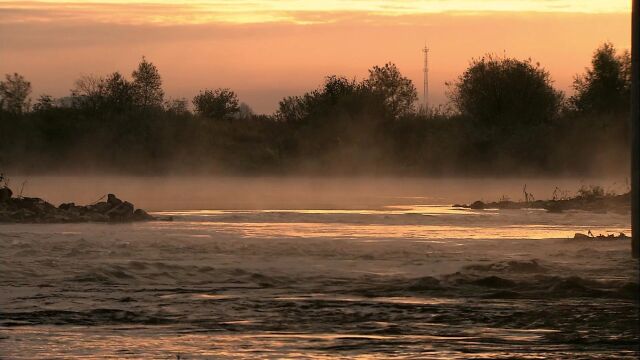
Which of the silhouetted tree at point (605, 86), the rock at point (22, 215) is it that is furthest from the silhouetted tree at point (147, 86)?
the rock at point (22, 215)

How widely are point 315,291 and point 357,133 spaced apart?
54.8 m

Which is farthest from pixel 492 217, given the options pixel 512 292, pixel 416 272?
pixel 512 292

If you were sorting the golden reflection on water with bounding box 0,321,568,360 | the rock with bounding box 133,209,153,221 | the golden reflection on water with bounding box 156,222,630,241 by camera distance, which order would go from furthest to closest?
the rock with bounding box 133,209,153,221 → the golden reflection on water with bounding box 156,222,630,241 → the golden reflection on water with bounding box 0,321,568,360

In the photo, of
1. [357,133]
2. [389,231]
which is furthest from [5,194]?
[357,133]

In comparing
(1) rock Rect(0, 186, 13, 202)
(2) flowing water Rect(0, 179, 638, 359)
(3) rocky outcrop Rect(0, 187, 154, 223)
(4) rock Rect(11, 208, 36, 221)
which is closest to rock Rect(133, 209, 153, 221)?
(3) rocky outcrop Rect(0, 187, 154, 223)

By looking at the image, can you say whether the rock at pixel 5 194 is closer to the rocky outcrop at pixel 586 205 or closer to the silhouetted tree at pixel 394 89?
the rocky outcrop at pixel 586 205

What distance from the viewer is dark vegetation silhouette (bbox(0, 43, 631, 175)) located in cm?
6191

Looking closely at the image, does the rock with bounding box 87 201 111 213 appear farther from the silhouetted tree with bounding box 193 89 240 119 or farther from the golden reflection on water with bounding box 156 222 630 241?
the silhouetted tree with bounding box 193 89 240 119

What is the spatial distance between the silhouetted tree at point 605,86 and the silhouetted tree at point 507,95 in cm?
156

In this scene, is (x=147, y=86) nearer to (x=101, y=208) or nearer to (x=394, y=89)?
(x=394, y=89)

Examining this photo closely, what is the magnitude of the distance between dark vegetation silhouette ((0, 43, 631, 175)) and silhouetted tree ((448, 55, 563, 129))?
0.06 m

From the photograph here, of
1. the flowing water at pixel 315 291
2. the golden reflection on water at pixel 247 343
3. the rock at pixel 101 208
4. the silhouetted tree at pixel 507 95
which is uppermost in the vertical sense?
the silhouetted tree at pixel 507 95

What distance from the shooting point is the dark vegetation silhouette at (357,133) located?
6191 cm

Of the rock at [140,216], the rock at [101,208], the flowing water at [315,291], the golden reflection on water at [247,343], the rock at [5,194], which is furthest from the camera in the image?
the rock at [5,194]
